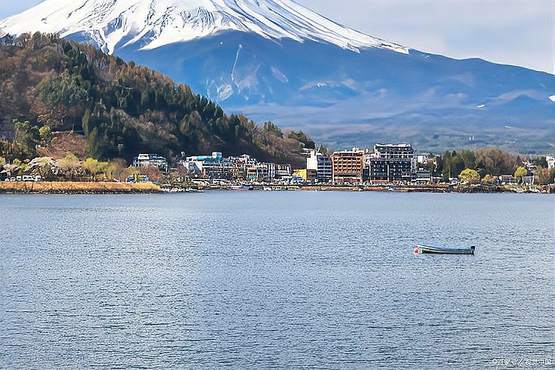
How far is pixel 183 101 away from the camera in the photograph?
86000mm

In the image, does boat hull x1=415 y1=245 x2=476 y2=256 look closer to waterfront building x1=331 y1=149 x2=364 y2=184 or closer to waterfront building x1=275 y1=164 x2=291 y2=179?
waterfront building x1=275 y1=164 x2=291 y2=179

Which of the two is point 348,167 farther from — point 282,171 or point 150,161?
point 150,161

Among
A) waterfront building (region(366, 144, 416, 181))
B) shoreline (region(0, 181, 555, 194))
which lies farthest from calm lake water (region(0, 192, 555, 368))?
waterfront building (region(366, 144, 416, 181))

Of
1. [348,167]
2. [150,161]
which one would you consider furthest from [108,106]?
[348,167]

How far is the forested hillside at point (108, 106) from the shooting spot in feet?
256

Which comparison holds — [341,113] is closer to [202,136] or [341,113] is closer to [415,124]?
[415,124]

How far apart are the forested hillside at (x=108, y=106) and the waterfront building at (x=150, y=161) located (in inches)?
45.4

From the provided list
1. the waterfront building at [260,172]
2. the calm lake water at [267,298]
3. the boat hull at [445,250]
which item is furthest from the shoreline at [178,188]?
the boat hull at [445,250]

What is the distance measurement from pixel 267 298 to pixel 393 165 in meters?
68.8

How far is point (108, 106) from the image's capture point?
81625 millimetres

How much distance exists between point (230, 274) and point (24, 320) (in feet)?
19.1

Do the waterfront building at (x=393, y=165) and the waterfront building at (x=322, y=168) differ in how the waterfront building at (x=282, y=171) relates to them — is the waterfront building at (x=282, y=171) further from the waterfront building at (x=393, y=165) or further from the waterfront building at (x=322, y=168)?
the waterfront building at (x=393, y=165)

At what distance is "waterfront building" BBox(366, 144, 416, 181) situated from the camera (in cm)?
8588

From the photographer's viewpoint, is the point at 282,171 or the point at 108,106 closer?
the point at 108,106
